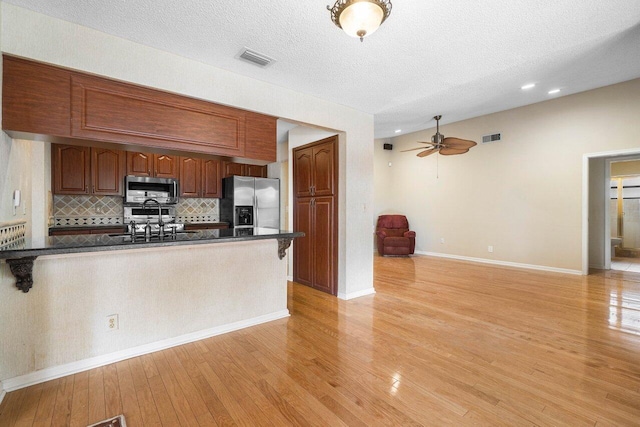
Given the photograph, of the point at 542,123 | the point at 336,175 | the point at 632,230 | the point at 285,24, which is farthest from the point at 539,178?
the point at 285,24

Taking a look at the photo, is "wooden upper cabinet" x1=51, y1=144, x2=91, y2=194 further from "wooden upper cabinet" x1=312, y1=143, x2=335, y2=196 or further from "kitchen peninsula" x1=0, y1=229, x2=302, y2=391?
"wooden upper cabinet" x1=312, y1=143, x2=335, y2=196

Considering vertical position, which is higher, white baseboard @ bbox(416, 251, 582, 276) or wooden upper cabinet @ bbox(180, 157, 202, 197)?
wooden upper cabinet @ bbox(180, 157, 202, 197)

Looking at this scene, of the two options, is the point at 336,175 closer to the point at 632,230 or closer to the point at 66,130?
the point at 66,130

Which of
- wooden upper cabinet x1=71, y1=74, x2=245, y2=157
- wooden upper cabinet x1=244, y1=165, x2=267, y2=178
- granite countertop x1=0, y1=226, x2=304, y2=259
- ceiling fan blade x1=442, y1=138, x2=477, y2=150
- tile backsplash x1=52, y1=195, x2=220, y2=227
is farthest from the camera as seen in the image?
wooden upper cabinet x1=244, y1=165, x2=267, y2=178

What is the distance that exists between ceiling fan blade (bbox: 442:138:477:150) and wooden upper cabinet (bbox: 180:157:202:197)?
4.47 meters

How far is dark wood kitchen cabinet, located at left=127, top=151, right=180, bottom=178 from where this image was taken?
4.82 m

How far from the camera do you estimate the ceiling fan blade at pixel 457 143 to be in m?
4.94

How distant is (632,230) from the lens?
7.54m

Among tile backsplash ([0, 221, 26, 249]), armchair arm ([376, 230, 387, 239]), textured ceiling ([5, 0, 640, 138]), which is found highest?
textured ceiling ([5, 0, 640, 138])

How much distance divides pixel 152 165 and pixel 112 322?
135 inches

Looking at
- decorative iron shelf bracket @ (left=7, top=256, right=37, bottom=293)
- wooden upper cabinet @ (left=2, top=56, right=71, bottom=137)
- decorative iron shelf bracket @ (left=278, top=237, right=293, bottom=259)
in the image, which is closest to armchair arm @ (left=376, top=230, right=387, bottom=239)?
decorative iron shelf bracket @ (left=278, top=237, right=293, bottom=259)

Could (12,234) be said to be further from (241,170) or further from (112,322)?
(241,170)

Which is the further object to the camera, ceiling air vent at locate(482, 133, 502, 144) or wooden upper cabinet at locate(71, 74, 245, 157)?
ceiling air vent at locate(482, 133, 502, 144)

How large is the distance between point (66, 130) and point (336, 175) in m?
2.84
